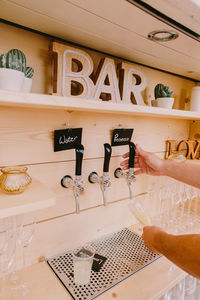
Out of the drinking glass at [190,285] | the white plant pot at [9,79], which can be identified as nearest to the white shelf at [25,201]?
the white plant pot at [9,79]

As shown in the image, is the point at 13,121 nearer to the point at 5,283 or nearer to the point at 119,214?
the point at 5,283

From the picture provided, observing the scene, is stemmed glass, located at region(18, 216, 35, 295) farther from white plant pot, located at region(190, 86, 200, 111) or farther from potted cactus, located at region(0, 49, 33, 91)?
white plant pot, located at region(190, 86, 200, 111)

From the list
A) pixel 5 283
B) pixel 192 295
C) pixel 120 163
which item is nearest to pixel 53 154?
pixel 120 163

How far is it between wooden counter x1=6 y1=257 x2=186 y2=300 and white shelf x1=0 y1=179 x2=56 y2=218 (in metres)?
0.45

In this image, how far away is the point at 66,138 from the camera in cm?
108

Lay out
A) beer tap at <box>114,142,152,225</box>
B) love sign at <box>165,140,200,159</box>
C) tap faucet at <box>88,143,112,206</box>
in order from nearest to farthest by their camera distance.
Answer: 1. tap faucet at <box>88,143,112,206</box>
2. beer tap at <box>114,142,152,225</box>
3. love sign at <box>165,140,200,159</box>

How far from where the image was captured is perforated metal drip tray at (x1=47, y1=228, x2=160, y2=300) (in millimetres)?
938

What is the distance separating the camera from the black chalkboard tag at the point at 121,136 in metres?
1.29

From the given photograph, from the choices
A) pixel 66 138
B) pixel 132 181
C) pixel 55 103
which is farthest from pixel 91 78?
pixel 132 181

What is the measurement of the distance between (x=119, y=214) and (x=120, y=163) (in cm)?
36

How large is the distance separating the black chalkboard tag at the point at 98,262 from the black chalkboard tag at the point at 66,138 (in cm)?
57

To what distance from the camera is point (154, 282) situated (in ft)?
3.32

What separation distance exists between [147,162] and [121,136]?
0.23 metres

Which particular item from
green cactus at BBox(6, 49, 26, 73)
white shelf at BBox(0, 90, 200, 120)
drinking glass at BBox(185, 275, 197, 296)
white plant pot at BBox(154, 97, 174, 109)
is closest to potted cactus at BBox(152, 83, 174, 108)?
white plant pot at BBox(154, 97, 174, 109)
